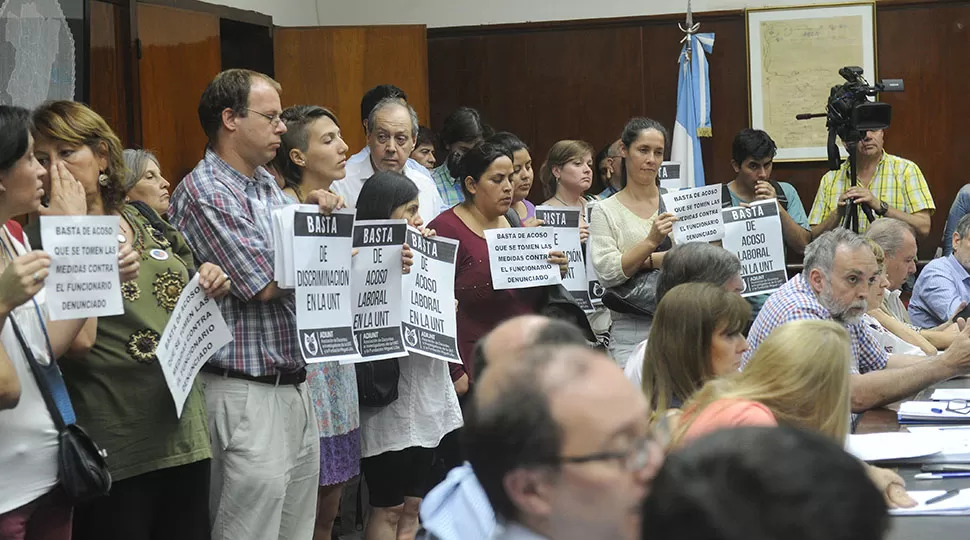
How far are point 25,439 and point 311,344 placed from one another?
0.98 meters

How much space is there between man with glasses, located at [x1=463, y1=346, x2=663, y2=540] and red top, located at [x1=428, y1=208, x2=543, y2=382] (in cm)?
305

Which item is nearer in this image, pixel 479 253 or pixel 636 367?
pixel 636 367

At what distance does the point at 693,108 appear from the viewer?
8531 mm

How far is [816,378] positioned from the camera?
2607 millimetres

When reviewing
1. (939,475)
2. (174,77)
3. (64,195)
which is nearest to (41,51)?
(174,77)

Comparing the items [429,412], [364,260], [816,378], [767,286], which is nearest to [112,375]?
[364,260]

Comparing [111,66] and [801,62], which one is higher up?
[801,62]

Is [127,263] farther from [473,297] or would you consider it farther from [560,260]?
[560,260]

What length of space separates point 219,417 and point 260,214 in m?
0.61

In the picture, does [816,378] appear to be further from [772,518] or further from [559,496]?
[772,518]

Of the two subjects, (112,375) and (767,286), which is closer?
(112,375)

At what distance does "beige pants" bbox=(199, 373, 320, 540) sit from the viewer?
11.4 feet

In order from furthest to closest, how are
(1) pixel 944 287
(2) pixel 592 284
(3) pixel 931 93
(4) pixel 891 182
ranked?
(3) pixel 931 93 < (4) pixel 891 182 < (1) pixel 944 287 < (2) pixel 592 284

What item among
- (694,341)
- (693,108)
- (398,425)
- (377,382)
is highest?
(693,108)
